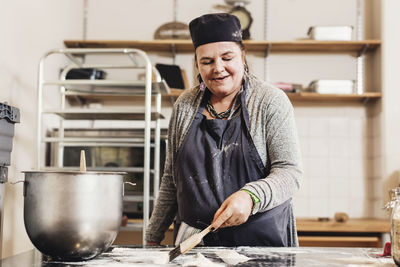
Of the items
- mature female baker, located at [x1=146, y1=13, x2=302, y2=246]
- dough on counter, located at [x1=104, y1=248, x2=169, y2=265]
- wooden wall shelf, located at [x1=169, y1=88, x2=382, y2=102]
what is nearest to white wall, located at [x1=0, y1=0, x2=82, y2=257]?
wooden wall shelf, located at [x1=169, y1=88, x2=382, y2=102]

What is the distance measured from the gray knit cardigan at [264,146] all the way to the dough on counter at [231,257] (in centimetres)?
19

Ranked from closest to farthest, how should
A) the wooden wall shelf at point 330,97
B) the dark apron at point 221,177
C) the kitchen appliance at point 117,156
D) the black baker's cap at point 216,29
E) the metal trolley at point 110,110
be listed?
the dark apron at point 221,177
the black baker's cap at point 216,29
the metal trolley at point 110,110
the kitchen appliance at point 117,156
the wooden wall shelf at point 330,97

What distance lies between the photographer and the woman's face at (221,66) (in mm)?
1546

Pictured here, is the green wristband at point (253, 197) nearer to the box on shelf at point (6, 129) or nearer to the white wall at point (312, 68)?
the box on shelf at point (6, 129)

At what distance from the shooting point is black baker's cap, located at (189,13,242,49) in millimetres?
1553

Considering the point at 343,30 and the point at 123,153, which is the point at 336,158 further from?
the point at 123,153

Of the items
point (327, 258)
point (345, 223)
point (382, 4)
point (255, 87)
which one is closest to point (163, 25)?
point (382, 4)

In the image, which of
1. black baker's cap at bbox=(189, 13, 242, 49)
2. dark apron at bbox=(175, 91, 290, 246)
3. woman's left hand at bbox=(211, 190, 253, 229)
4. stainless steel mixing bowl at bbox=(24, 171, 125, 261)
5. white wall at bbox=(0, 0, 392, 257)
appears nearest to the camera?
stainless steel mixing bowl at bbox=(24, 171, 125, 261)

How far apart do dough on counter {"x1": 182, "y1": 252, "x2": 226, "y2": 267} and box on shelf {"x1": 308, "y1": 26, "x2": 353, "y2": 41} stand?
2468 millimetres

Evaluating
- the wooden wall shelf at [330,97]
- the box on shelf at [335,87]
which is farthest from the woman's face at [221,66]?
the box on shelf at [335,87]

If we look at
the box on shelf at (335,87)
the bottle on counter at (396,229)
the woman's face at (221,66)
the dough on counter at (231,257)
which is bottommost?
the dough on counter at (231,257)

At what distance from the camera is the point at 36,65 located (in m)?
2.71

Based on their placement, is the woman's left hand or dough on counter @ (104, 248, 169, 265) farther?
the woman's left hand

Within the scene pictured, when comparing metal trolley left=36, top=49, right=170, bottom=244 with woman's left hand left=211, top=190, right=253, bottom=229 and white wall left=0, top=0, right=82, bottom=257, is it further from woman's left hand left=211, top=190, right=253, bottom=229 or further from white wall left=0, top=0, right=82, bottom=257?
woman's left hand left=211, top=190, right=253, bottom=229
